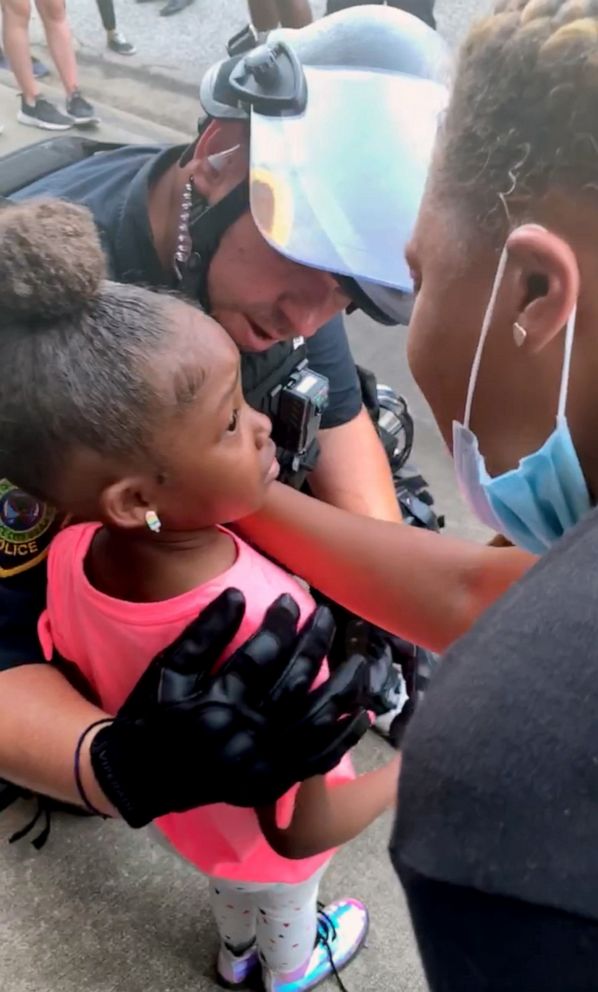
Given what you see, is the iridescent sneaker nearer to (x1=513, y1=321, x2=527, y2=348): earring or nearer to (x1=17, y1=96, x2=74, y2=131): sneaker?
(x1=513, y1=321, x2=527, y2=348): earring

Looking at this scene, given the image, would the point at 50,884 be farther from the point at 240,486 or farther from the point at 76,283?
the point at 76,283

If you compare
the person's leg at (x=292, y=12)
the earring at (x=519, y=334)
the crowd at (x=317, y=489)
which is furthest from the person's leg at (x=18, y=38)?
the earring at (x=519, y=334)

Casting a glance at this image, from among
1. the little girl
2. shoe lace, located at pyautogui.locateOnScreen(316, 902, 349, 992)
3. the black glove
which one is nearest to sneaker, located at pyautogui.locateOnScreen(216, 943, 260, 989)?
shoe lace, located at pyautogui.locateOnScreen(316, 902, 349, 992)

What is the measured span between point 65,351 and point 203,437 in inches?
6.9

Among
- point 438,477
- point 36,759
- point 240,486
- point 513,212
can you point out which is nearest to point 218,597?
point 240,486

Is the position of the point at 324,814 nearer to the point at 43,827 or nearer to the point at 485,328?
the point at 485,328

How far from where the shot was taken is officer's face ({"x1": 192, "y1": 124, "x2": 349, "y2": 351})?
134 cm

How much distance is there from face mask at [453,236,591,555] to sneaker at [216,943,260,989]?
99 centimetres

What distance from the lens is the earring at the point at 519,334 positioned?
0.77 meters

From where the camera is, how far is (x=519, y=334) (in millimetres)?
774

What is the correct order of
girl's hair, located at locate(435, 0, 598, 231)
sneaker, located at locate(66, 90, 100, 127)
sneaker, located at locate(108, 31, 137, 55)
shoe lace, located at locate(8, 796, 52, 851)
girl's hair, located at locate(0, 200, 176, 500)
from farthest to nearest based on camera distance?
sneaker, located at locate(108, 31, 137, 55)
sneaker, located at locate(66, 90, 100, 127)
shoe lace, located at locate(8, 796, 52, 851)
girl's hair, located at locate(0, 200, 176, 500)
girl's hair, located at locate(435, 0, 598, 231)

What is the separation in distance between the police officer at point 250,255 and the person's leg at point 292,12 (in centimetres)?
345

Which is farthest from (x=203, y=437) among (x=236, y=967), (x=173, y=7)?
(x=173, y=7)

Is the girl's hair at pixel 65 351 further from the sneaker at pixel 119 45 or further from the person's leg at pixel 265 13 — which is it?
the sneaker at pixel 119 45
